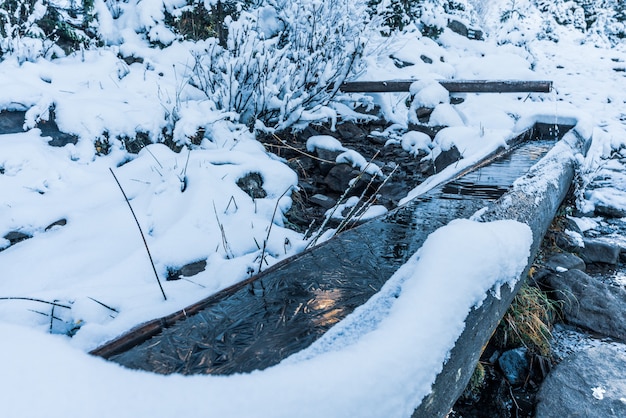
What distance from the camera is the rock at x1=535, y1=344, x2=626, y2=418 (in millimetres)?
1782

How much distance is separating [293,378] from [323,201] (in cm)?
270

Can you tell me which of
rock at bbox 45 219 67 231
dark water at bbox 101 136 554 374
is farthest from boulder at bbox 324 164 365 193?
rock at bbox 45 219 67 231

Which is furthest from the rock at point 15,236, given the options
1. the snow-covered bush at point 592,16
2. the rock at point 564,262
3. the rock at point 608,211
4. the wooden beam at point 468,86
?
the snow-covered bush at point 592,16

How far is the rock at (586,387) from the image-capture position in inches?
70.2

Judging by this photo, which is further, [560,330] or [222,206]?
[222,206]

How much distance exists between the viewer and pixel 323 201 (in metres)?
→ 3.50

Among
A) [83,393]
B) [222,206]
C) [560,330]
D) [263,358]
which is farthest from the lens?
[222,206]

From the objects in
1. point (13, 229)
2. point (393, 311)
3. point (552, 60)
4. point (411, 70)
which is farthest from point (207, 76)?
point (552, 60)

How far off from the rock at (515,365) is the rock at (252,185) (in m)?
2.08

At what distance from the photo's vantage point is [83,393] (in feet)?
2.55

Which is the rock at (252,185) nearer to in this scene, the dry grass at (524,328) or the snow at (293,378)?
the dry grass at (524,328)

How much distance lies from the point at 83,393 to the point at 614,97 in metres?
11.9

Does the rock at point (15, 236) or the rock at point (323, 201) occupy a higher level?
the rock at point (15, 236)

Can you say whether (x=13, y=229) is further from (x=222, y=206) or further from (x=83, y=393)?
(x=83, y=393)
